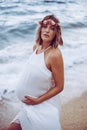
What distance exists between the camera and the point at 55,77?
9.48ft

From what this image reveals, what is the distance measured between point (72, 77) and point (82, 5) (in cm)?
1177

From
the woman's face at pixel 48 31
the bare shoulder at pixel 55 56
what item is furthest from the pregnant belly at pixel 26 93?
the woman's face at pixel 48 31

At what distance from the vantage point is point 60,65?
288 centimetres

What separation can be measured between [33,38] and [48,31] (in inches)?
327

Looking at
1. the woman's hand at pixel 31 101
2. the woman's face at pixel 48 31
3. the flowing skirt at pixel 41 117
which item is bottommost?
the flowing skirt at pixel 41 117

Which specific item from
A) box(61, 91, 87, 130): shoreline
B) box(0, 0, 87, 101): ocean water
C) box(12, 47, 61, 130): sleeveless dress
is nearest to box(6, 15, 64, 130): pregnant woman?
box(12, 47, 61, 130): sleeveless dress

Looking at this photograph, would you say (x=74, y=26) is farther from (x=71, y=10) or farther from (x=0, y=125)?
(x=0, y=125)

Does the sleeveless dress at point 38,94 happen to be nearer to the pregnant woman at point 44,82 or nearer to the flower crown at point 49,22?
the pregnant woman at point 44,82

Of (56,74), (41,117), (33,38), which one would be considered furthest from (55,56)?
(33,38)

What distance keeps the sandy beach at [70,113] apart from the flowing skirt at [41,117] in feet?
5.47

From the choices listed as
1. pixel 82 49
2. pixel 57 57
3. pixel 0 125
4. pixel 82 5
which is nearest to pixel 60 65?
pixel 57 57

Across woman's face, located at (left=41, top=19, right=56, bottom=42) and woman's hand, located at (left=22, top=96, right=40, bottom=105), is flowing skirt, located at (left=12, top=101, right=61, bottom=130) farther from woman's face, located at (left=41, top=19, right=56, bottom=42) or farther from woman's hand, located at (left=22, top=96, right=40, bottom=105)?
woman's face, located at (left=41, top=19, right=56, bottom=42)

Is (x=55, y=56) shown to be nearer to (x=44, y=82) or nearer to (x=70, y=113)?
(x=44, y=82)

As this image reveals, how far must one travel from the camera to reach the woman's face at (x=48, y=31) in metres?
2.95
